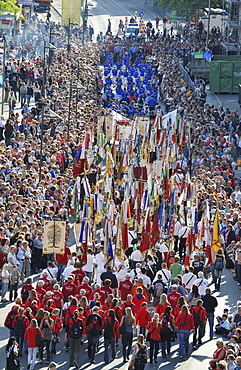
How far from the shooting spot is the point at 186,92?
178 ft

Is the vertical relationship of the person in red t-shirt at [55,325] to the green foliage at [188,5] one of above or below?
below

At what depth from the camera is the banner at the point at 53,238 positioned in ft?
89.1

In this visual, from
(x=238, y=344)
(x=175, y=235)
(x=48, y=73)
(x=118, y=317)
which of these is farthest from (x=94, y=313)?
(x=48, y=73)

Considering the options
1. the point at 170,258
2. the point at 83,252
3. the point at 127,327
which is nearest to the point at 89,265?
the point at 83,252

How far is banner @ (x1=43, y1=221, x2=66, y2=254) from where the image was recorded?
27156 millimetres

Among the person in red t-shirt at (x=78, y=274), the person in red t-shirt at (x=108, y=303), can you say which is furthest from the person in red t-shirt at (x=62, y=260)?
the person in red t-shirt at (x=108, y=303)

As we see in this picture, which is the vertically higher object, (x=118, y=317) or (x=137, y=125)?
(x=137, y=125)

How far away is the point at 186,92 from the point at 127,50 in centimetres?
1732

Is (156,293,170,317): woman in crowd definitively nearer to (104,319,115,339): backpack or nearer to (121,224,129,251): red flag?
(104,319,115,339): backpack

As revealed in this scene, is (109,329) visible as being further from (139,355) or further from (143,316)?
(139,355)

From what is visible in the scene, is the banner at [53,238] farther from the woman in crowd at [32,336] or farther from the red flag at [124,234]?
the woman in crowd at [32,336]

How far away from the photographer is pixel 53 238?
2723 centimetres

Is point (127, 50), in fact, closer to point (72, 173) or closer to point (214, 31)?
point (214, 31)

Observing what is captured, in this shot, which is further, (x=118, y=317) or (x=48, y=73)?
(x=48, y=73)
